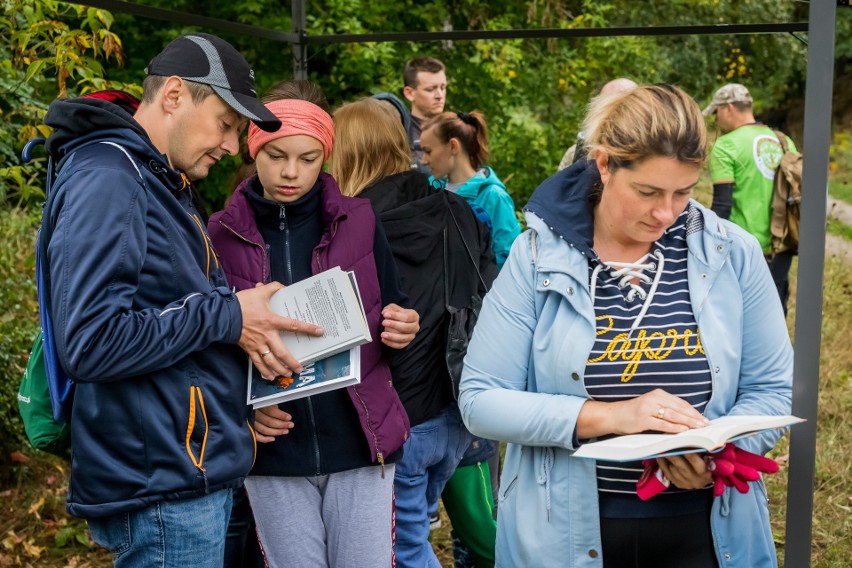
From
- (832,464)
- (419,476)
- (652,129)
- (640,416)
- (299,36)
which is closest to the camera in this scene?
(640,416)

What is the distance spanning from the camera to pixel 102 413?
1.95 meters

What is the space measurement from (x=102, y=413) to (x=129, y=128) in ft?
1.90

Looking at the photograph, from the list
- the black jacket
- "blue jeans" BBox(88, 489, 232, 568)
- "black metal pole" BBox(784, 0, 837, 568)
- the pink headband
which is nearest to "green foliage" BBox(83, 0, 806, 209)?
the black jacket

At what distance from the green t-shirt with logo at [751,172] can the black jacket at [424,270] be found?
12.6 feet

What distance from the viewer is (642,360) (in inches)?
75.8

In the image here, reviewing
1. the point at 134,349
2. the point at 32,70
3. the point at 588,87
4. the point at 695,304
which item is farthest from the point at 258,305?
the point at 588,87

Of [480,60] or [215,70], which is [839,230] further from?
[215,70]

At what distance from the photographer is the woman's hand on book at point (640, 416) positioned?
Result: 5.83 feet

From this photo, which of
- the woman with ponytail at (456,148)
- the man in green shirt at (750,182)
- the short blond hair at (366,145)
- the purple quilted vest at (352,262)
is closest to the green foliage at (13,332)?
the woman with ponytail at (456,148)

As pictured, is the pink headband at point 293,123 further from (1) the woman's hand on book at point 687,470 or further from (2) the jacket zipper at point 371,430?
(1) the woman's hand on book at point 687,470

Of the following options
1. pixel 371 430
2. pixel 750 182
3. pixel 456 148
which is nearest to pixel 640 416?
pixel 371 430

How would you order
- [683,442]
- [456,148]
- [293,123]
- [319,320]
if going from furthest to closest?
1. [456,148]
2. [293,123]
3. [319,320]
4. [683,442]

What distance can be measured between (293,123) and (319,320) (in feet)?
2.01

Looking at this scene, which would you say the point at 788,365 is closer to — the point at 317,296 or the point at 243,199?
the point at 317,296
